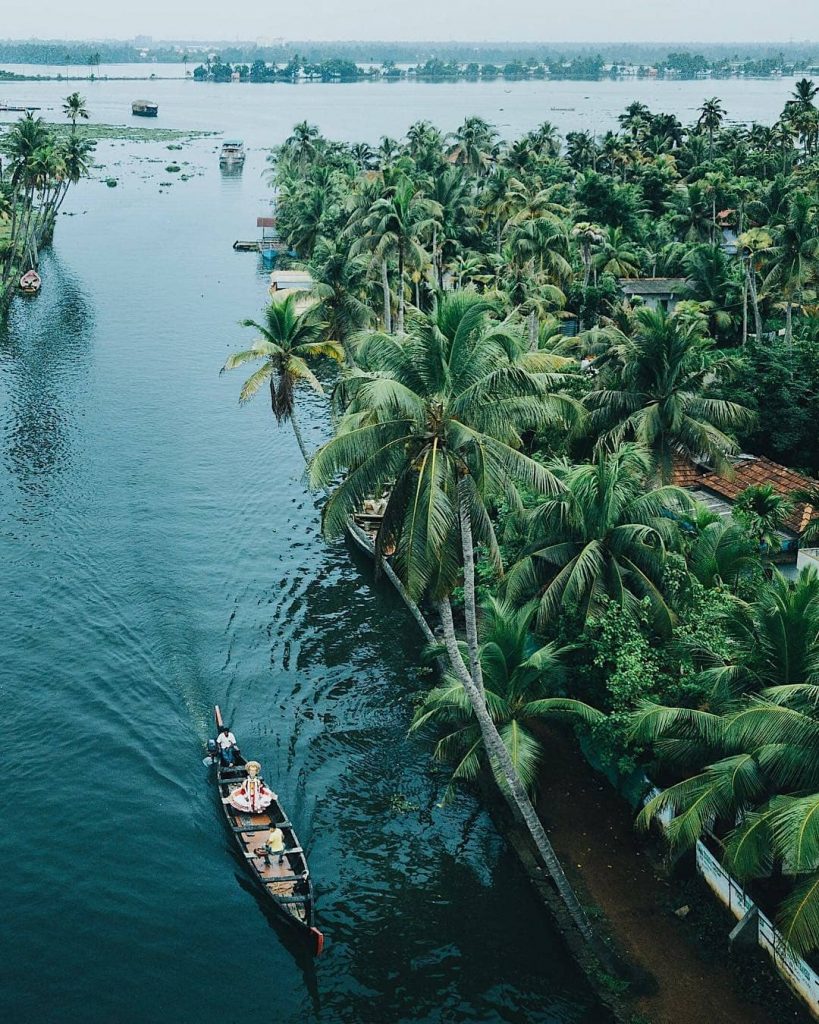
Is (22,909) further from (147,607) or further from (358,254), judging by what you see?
(358,254)

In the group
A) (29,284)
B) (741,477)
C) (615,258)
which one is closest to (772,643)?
(741,477)

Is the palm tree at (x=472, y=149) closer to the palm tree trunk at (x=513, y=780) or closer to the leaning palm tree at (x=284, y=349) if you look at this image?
the leaning palm tree at (x=284, y=349)

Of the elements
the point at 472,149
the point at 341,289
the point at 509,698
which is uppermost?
the point at 472,149

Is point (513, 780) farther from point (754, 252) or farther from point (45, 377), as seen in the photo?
point (45, 377)

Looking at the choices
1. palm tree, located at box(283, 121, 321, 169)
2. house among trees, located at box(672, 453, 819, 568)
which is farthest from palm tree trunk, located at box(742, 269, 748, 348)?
palm tree, located at box(283, 121, 321, 169)

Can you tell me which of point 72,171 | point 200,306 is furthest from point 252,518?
point 72,171

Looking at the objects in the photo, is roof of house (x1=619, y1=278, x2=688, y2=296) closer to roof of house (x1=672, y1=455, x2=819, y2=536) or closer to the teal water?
the teal water

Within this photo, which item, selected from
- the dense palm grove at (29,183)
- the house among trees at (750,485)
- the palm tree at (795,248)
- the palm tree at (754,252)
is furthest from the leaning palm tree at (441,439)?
the dense palm grove at (29,183)
